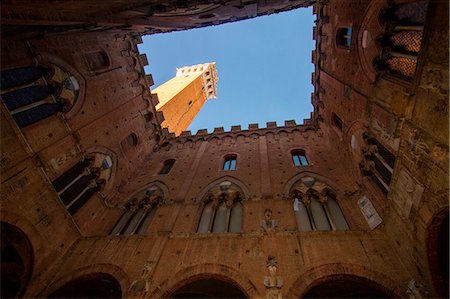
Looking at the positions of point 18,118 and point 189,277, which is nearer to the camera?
point 189,277

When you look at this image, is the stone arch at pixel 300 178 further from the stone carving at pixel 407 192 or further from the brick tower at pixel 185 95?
the brick tower at pixel 185 95

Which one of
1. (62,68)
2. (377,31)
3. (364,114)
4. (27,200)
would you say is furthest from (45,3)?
(364,114)

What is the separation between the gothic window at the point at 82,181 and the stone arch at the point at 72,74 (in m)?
1.89

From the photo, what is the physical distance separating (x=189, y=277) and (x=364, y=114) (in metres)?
7.51

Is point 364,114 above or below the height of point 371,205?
above

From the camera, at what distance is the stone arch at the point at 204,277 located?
6.41m

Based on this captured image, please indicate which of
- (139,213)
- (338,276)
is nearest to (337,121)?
(338,276)

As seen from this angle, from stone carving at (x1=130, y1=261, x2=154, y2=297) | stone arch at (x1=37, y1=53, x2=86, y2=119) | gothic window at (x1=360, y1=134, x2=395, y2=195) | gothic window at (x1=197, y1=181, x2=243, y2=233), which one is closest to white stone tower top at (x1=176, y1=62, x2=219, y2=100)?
stone arch at (x1=37, y1=53, x2=86, y2=119)

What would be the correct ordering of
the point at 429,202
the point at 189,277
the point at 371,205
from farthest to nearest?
the point at 371,205
the point at 189,277
the point at 429,202

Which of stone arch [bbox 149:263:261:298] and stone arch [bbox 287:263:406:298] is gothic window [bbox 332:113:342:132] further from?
stone arch [bbox 149:263:261:298]

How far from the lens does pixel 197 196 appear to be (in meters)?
10.5

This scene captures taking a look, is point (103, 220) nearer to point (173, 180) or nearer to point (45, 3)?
point (173, 180)

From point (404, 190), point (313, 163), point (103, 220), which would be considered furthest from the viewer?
point (313, 163)

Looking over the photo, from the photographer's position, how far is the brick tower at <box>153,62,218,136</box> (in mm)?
24225
